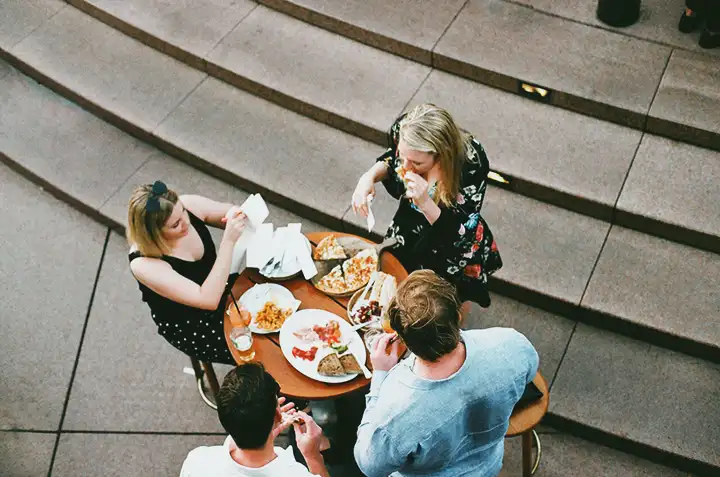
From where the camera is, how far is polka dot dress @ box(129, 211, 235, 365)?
3.89 m

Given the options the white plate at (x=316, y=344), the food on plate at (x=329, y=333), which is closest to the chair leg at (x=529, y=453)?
the white plate at (x=316, y=344)

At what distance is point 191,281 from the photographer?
3846 mm

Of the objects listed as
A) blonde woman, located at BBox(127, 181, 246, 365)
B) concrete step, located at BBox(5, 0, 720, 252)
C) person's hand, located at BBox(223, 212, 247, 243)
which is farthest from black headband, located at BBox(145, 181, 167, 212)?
concrete step, located at BBox(5, 0, 720, 252)

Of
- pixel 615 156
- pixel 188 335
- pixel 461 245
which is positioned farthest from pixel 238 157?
pixel 615 156

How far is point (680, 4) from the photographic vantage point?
5.47 meters

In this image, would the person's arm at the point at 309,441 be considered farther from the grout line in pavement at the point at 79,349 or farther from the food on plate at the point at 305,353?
the grout line in pavement at the point at 79,349

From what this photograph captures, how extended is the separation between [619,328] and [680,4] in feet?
8.25

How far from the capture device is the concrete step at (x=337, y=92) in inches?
190

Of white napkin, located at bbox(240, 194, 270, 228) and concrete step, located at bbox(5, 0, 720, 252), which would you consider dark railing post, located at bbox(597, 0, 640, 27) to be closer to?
concrete step, located at bbox(5, 0, 720, 252)

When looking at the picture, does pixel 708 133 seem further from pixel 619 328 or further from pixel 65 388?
pixel 65 388

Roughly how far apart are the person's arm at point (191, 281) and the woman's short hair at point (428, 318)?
4.31 ft

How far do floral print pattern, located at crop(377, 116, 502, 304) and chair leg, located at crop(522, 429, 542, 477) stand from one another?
0.84 m

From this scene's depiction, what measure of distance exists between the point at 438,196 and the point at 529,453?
143cm

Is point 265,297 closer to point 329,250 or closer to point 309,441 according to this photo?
point 329,250
